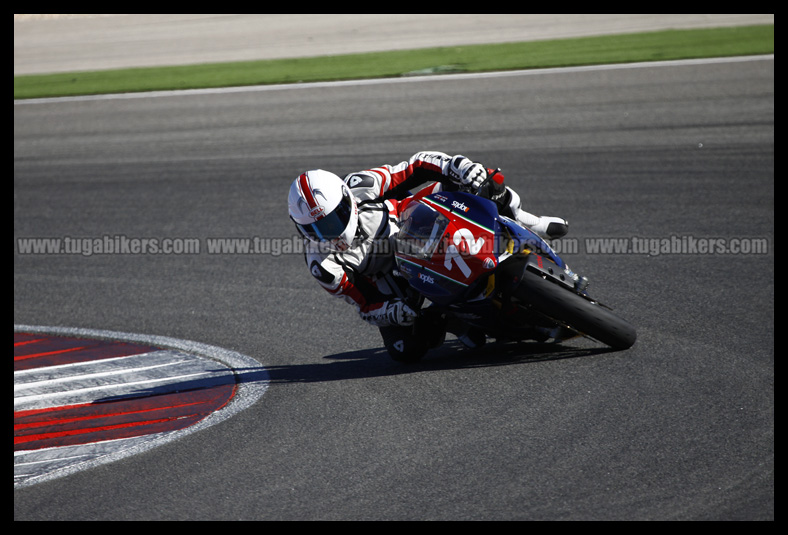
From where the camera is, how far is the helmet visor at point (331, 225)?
546 centimetres

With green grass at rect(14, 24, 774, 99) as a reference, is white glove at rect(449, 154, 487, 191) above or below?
below

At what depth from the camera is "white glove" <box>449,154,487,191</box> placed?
567 centimetres

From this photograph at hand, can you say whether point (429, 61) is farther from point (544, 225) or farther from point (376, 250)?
point (376, 250)

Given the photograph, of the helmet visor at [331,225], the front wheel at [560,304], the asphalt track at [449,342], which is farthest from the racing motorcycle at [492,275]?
the helmet visor at [331,225]

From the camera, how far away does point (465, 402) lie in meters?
5.07

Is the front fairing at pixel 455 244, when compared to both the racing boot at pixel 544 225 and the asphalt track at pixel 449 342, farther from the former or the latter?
the asphalt track at pixel 449 342

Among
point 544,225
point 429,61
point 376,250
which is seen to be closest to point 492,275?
point 544,225

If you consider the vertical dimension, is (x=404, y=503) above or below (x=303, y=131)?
below

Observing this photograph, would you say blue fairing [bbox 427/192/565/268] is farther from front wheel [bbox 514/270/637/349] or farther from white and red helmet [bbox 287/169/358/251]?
white and red helmet [bbox 287/169/358/251]

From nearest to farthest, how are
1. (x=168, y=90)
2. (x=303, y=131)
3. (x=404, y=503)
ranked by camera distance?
(x=404, y=503), (x=303, y=131), (x=168, y=90)

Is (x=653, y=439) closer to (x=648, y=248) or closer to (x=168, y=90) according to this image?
(x=648, y=248)

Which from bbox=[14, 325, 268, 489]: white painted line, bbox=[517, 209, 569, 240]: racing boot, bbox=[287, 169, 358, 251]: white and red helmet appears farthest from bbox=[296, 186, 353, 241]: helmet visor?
bbox=[517, 209, 569, 240]: racing boot
